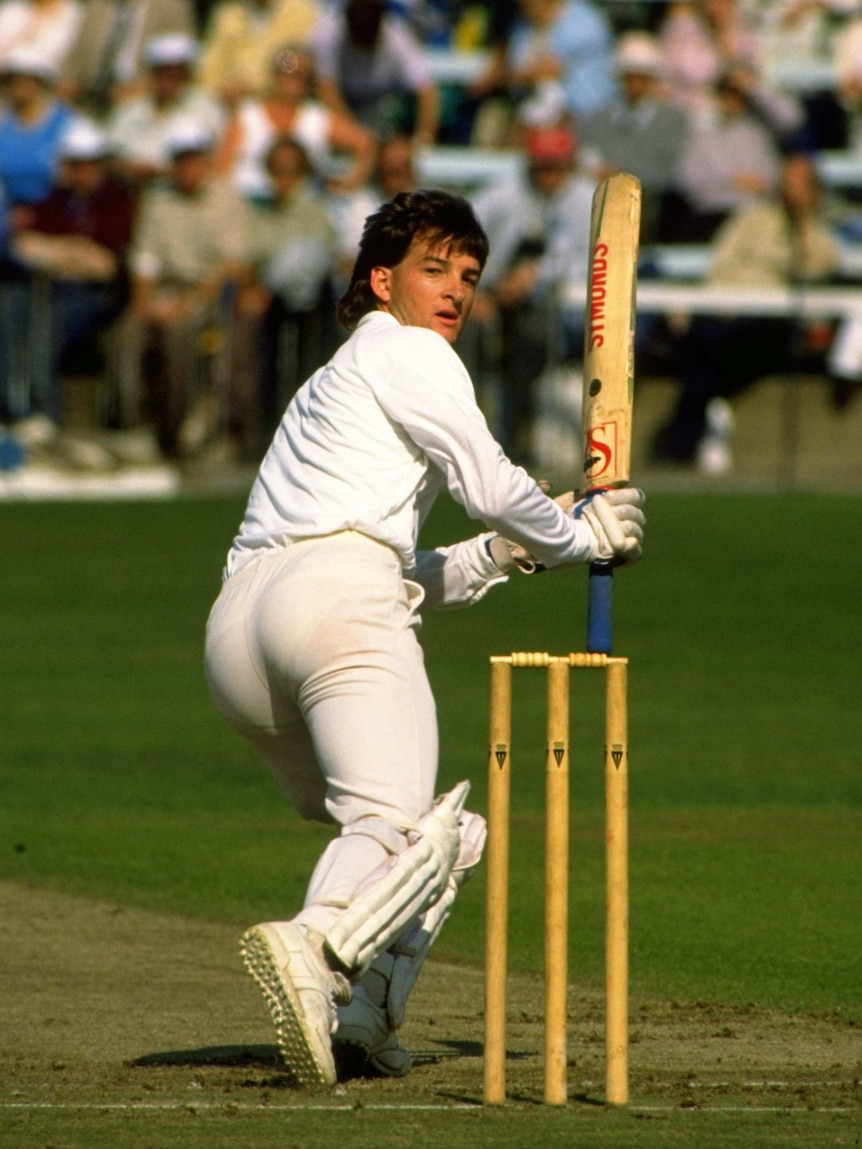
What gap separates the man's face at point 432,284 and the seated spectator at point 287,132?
13956mm

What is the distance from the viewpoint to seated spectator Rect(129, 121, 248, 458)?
59.5 feet

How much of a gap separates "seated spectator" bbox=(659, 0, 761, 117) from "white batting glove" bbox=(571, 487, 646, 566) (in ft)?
51.6

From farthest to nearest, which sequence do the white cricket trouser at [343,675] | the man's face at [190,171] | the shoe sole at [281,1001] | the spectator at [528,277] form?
the man's face at [190,171]
the spectator at [528,277]
the white cricket trouser at [343,675]
the shoe sole at [281,1001]

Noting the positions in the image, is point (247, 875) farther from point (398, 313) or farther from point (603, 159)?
point (603, 159)

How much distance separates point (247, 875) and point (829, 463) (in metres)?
12.3

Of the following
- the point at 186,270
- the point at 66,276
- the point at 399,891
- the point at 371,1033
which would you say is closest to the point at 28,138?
the point at 66,276

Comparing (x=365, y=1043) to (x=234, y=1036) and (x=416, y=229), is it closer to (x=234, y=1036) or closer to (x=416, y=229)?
(x=234, y=1036)

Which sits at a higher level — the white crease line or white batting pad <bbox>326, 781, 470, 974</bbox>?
white batting pad <bbox>326, 781, 470, 974</bbox>

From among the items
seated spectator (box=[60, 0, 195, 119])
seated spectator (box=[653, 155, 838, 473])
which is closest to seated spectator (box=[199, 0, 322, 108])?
seated spectator (box=[60, 0, 195, 119])

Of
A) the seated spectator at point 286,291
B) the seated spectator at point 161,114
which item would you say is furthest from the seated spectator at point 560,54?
the seated spectator at point 286,291

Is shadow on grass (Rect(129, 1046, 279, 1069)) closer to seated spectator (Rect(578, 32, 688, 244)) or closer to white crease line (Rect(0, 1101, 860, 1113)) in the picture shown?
white crease line (Rect(0, 1101, 860, 1113))

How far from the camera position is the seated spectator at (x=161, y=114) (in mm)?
19375

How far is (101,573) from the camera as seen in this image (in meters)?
15.9

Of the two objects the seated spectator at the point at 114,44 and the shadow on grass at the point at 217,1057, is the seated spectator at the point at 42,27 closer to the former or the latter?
the seated spectator at the point at 114,44
